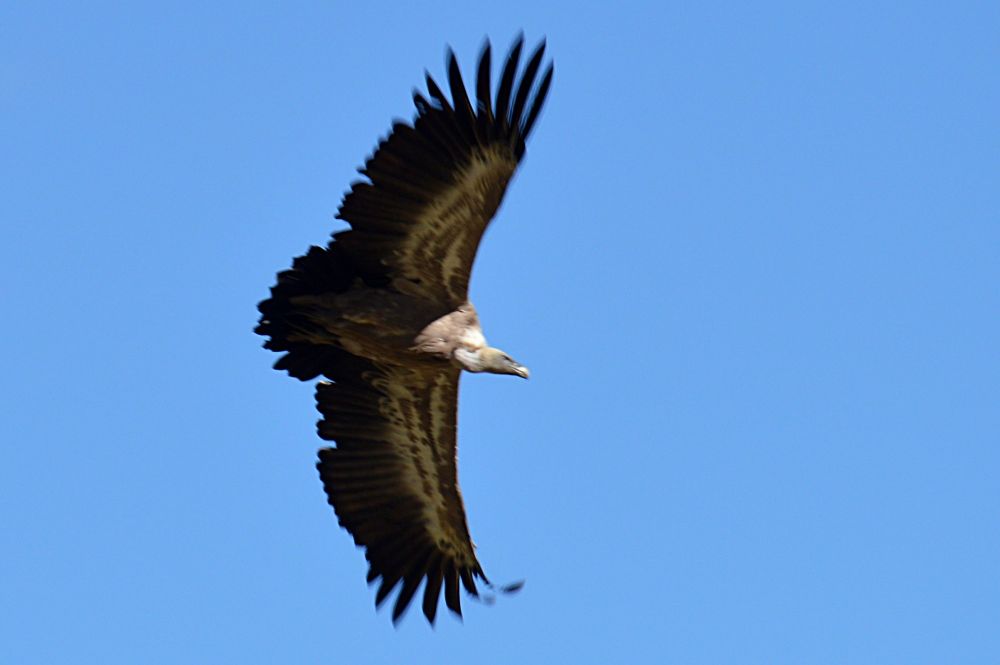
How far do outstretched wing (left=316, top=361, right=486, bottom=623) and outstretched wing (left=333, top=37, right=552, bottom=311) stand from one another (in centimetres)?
142

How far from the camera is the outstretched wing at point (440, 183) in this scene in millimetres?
13875

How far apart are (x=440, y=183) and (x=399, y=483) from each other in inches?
126

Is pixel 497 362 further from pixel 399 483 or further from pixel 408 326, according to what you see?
pixel 399 483

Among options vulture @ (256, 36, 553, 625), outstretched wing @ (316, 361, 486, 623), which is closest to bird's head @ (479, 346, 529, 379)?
vulture @ (256, 36, 553, 625)

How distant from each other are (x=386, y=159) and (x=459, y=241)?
917 millimetres

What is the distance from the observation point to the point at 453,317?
14.7 metres

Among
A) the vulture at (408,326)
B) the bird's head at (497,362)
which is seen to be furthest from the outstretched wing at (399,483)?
the bird's head at (497,362)

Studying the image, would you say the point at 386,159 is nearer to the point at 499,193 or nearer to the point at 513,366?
the point at 499,193

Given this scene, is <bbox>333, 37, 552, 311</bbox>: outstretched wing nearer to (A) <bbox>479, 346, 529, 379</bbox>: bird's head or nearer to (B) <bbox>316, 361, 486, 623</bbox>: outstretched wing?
(A) <bbox>479, 346, 529, 379</bbox>: bird's head

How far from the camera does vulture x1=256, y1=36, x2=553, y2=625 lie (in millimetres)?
13969

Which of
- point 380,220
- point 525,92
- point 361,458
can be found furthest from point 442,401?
point 525,92

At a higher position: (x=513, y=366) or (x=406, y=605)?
(x=513, y=366)

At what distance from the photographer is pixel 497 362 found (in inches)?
579

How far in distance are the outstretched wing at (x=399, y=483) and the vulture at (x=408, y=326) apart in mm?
12
